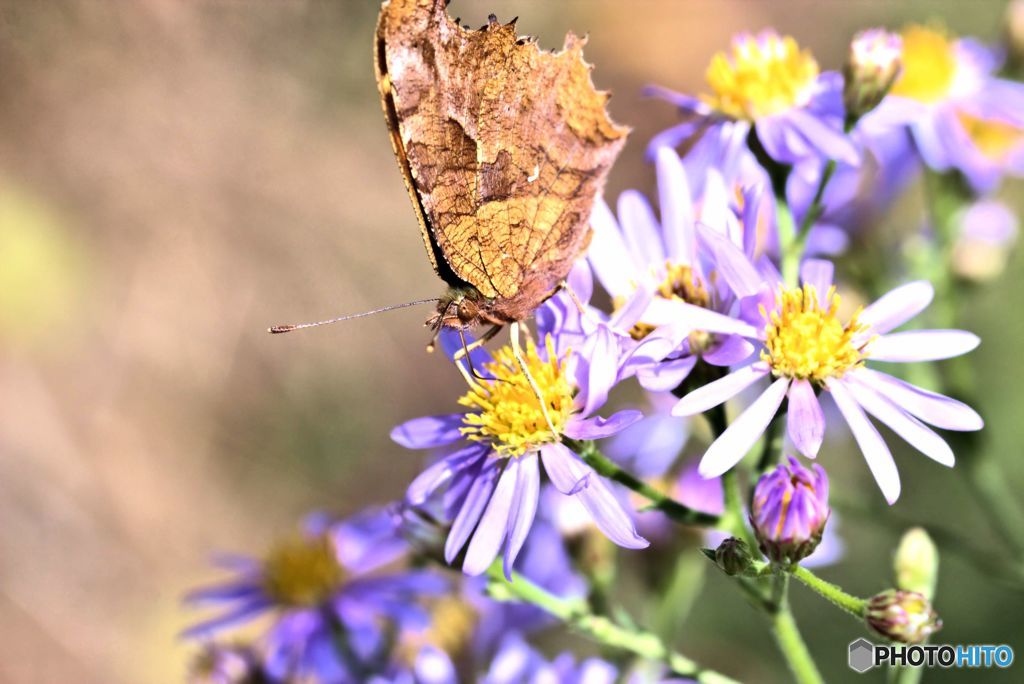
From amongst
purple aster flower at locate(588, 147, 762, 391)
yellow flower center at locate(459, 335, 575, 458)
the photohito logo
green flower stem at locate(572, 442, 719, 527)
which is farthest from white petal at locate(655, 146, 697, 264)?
the photohito logo

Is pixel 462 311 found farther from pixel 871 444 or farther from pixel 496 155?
pixel 871 444

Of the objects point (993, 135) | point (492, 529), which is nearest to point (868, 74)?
point (492, 529)

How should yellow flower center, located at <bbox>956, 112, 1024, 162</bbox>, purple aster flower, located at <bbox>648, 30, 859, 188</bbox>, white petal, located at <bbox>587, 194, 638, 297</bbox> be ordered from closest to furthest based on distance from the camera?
white petal, located at <bbox>587, 194, 638, 297</bbox>
purple aster flower, located at <bbox>648, 30, 859, 188</bbox>
yellow flower center, located at <bbox>956, 112, 1024, 162</bbox>

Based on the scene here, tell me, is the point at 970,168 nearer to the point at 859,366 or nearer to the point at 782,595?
the point at 859,366

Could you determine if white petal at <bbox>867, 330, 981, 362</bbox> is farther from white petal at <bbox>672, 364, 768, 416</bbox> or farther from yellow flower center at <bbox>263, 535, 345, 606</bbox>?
yellow flower center at <bbox>263, 535, 345, 606</bbox>

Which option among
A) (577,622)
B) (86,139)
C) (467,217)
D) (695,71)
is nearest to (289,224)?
(86,139)

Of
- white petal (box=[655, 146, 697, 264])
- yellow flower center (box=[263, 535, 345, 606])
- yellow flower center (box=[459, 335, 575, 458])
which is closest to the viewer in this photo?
yellow flower center (box=[459, 335, 575, 458])
